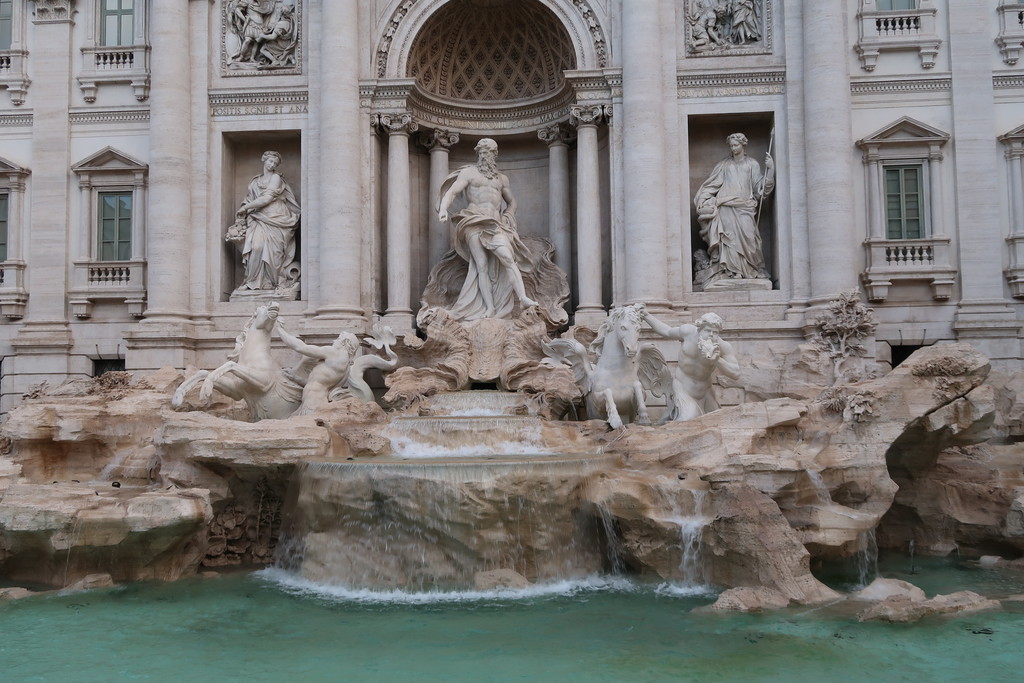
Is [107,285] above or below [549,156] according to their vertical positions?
below

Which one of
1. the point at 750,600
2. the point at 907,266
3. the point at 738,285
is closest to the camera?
the point at 750,600

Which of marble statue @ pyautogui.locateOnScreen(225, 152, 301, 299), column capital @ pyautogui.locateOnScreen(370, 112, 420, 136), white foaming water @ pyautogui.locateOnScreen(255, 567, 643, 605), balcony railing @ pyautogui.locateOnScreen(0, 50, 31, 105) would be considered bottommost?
white foaming water @ pyautogui.locateOnScreen(255, 567, 643, 605)

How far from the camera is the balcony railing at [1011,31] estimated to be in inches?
647

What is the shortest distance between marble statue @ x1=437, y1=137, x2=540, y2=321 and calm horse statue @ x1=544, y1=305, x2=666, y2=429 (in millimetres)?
2895

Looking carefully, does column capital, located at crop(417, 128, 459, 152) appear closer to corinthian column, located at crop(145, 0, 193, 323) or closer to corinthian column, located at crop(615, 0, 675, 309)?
corinthian column, located at crop(615, 0, 675, 309)

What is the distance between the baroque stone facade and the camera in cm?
1614

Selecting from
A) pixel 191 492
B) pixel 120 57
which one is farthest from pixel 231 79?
pixel 191 492

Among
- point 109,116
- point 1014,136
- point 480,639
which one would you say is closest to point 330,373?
point 480,639

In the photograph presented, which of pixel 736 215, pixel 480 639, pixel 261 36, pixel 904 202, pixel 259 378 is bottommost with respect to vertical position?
pixel 480 639

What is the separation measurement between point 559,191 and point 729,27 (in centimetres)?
454

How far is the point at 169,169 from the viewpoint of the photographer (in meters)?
16.8

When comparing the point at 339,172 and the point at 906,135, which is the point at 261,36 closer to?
the point at 339,172

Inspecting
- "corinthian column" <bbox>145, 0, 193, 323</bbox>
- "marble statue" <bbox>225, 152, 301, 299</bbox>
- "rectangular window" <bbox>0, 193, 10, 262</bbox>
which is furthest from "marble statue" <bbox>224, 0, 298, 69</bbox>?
"rectangular window" <bbox>0, 193, 10, 262</bbox>

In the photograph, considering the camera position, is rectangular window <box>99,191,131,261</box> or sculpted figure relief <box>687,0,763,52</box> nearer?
sculpted figure relief <box>687,0,763,52</box>
